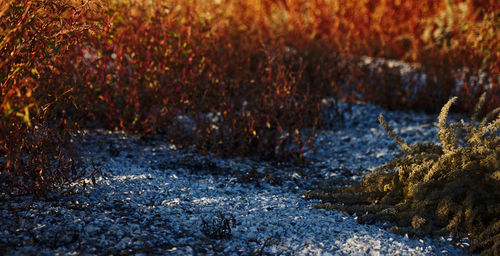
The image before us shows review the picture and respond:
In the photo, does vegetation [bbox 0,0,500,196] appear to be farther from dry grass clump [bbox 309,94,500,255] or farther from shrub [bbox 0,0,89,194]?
dry grass clump [bbox 309,94,500,255]

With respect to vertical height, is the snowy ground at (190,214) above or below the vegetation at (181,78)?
below

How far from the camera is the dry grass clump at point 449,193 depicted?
2635 mm

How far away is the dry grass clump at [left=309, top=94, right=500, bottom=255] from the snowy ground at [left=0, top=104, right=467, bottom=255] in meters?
0.11

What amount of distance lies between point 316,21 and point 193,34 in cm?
380

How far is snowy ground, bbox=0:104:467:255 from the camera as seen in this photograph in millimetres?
2436

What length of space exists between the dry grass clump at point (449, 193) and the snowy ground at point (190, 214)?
0.35 ft

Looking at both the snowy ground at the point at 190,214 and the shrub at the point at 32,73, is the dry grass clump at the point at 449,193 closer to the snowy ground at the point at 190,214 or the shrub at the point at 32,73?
the snowy ground at the point at 190,214

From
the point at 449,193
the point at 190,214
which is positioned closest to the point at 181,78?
the point at 190,214

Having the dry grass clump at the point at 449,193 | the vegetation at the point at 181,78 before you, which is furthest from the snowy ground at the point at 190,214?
the vegetation at the point at 181,78

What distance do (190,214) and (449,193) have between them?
1.49 metres

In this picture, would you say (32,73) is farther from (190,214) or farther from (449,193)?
(449,193)

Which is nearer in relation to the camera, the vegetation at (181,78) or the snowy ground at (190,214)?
the snowy ground at (190,214)

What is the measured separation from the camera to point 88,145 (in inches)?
157

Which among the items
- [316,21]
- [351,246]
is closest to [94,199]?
[351,246]
